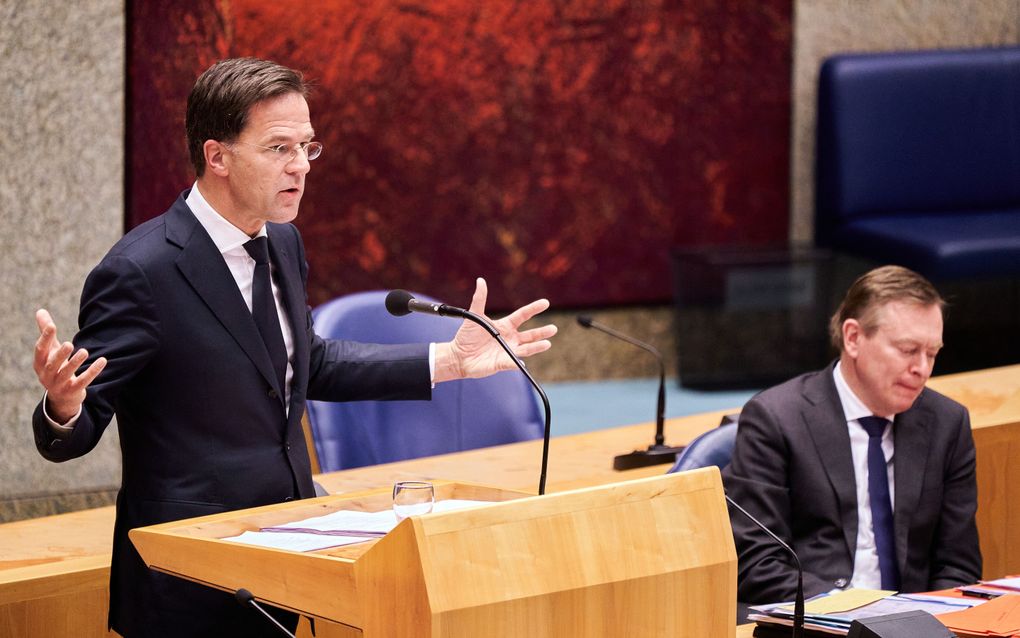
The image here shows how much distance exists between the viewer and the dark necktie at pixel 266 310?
235 cm

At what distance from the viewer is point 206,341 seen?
2268 mm

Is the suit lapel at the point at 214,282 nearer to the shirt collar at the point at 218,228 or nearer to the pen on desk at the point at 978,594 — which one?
the shirt collar at the point at 218,228

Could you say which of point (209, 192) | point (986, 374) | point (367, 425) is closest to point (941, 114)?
point (986, 374)

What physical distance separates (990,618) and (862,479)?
0.71 m

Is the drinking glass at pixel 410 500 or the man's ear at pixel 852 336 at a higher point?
the man's ear at pixel 852 336

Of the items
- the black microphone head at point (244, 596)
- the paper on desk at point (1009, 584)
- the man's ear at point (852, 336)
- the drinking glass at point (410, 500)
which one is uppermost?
the man's ear at point (852, 336)

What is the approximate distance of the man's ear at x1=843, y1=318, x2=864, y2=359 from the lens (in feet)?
10.0

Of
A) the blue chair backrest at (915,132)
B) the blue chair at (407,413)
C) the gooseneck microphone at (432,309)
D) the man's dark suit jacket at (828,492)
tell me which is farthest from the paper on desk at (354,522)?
the blue chair backrest at (915,132)

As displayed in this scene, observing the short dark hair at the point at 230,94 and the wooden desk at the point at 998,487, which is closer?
the short dark hair at the point at 230,94

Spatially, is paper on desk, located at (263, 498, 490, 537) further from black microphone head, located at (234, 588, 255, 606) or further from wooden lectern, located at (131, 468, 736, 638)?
black microphone head, located at (234, 588, 255, 606)

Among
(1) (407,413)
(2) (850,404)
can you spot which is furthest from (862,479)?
(1) (407,413)

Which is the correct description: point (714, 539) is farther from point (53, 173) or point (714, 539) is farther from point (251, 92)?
point (53, 173)

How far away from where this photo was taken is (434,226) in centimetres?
634

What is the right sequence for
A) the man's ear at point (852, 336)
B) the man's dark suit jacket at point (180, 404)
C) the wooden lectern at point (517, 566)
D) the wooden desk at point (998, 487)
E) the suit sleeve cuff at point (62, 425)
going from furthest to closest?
the wooden desk at point (998, 487), the man's ear at point (852, 336), the man's dark suit jacket at point (180, 404), the suit sleeve cuff at point (62, 425), the wooden lectern at point (517, 566)
